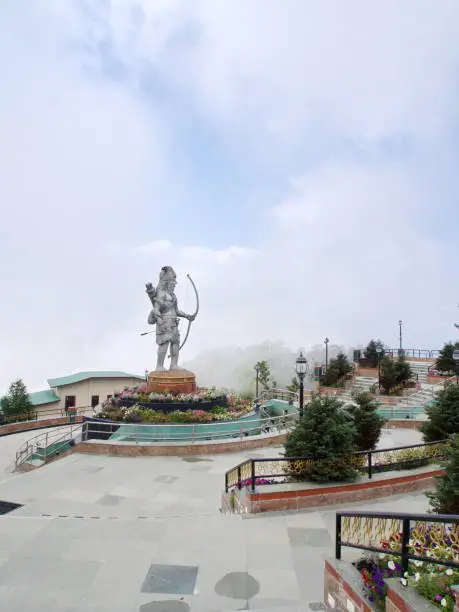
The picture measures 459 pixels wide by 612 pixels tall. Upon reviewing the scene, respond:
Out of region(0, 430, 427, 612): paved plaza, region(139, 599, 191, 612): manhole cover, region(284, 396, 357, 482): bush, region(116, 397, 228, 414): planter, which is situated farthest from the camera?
region(116, 397, 228, 414): planter

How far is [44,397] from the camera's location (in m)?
35.1

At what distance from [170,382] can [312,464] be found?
14762 millimetres

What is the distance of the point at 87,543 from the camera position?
716 centimetres

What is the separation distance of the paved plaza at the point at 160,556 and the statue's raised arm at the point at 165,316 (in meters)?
14.0

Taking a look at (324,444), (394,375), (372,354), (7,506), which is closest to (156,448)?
(7,506)

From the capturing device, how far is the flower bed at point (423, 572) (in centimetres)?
386

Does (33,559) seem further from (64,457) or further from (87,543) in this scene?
(64,457)

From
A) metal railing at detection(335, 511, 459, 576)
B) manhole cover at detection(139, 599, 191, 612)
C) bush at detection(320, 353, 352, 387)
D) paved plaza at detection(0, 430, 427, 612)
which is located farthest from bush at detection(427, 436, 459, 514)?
bush at detection(320, 353, 352, 387)

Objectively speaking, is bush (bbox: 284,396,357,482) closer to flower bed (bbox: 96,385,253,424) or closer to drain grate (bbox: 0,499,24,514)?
drain grate (bbox: 0,499,24,514)

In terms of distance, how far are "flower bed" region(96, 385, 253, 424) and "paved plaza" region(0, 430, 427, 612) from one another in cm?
827

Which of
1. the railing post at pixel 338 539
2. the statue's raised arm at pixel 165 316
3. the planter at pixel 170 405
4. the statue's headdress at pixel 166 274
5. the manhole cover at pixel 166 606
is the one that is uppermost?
the statue's headdress at pixel 166 274

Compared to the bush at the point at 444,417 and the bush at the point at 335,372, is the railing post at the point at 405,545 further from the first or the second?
the bush at the point at 335,372

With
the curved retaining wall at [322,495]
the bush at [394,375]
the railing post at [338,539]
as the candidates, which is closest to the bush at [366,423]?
the curved retaining wall at [322,495]

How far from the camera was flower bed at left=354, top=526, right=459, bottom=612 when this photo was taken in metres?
3.86
